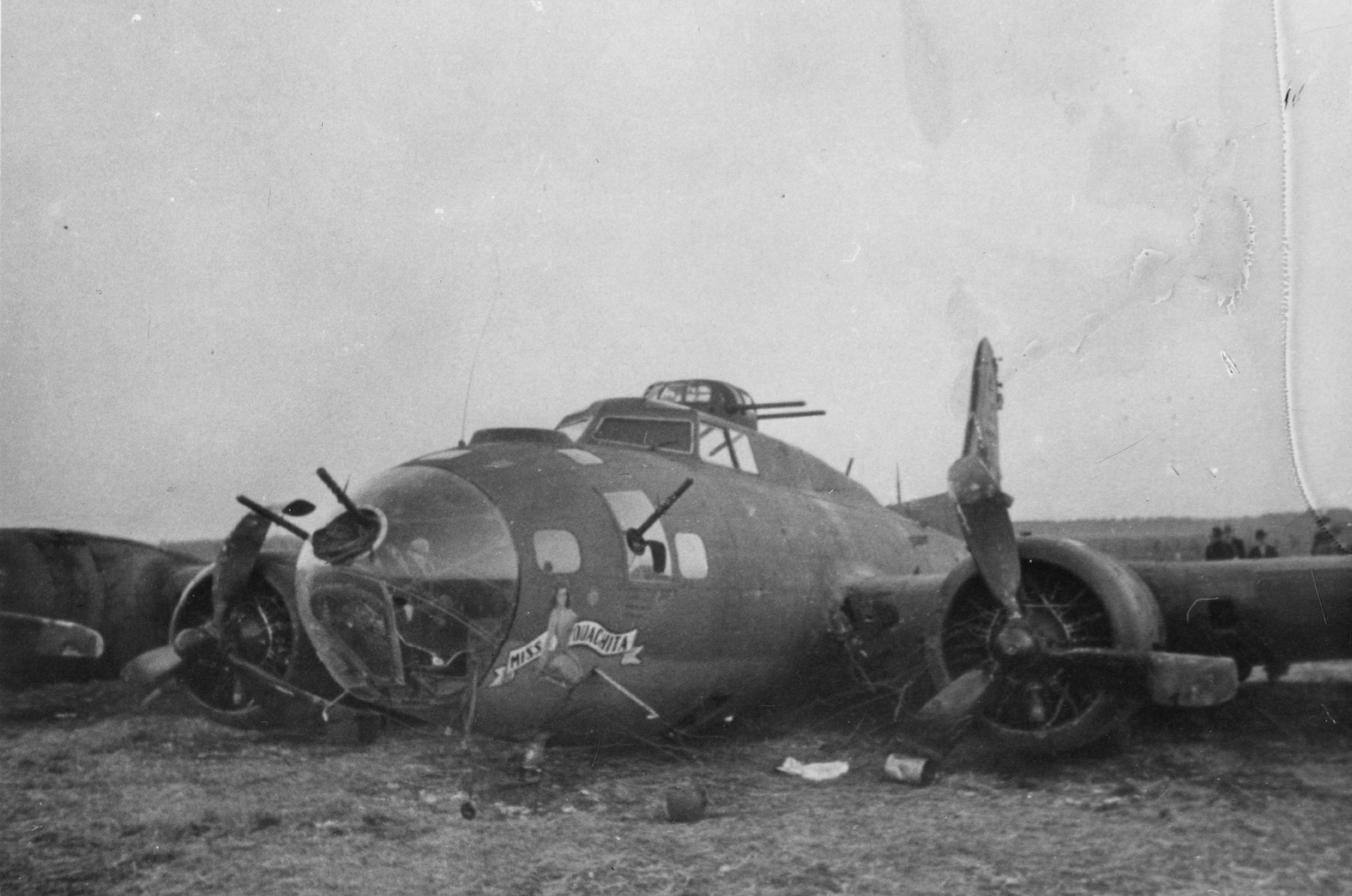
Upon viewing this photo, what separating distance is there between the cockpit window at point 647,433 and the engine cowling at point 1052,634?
105 inches

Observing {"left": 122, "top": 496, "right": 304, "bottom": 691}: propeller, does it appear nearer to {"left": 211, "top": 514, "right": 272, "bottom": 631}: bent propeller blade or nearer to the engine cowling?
{"left": 211, "top": 514, "right": 272, "bottom": 631}: bent propeller blade

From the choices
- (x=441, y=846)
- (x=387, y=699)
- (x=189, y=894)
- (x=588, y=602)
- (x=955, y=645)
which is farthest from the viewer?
(x=955, y=645)

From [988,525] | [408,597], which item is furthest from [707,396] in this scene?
[408,597]

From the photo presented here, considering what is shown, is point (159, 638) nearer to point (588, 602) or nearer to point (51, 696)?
point (51, 696)

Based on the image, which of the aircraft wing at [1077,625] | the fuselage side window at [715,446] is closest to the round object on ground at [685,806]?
the aircraft wing at [1077,625]

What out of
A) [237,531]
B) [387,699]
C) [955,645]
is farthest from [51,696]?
[955,645]

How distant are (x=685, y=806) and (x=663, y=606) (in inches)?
55.7

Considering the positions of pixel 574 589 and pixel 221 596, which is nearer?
pixel 574 589

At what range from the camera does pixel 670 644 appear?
7254 mm

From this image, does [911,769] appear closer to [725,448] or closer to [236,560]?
[725,448]

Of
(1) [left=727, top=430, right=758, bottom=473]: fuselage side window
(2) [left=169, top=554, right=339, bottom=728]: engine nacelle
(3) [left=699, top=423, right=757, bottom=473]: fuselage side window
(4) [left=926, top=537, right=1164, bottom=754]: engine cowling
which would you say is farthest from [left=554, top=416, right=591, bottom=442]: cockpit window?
(4) [left=926, top=537, right=1164, bottom=754]: engine cowling

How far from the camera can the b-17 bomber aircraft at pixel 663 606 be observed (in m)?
6.24

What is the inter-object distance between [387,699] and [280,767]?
107 inches

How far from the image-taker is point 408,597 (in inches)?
239
